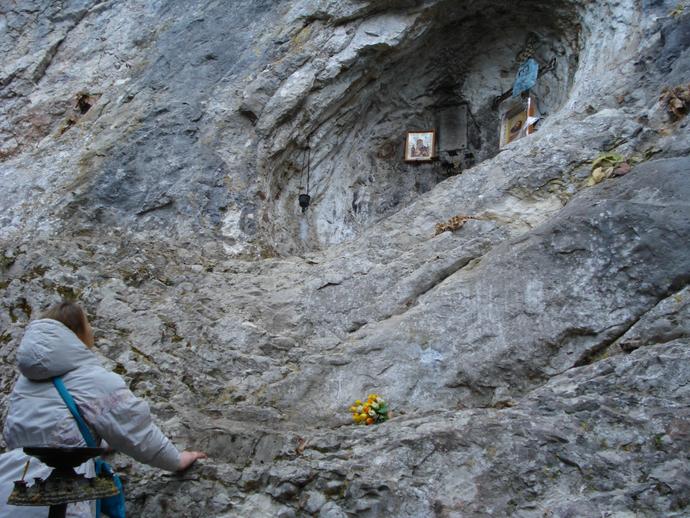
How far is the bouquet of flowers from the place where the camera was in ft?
15.9

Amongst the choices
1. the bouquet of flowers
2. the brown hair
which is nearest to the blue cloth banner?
the bouquet of flowers

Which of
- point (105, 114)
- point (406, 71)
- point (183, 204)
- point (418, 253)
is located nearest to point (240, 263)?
point (183, 204)

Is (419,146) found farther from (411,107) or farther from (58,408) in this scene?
(58,408)

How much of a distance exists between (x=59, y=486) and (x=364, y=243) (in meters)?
4.35

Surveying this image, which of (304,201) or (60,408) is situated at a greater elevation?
(304,201)

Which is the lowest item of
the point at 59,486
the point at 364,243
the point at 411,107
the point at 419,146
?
the point at 59,486

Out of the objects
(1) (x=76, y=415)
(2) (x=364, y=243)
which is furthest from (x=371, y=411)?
(2) (x=364, y=243)

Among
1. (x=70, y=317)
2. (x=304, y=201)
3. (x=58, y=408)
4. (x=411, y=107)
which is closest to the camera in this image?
(x=58, y=408)

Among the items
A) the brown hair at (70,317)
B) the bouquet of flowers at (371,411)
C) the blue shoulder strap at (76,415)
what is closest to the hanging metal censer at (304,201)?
the bouquet of flowers at (371,411)

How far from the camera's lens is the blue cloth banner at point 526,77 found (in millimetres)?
9648

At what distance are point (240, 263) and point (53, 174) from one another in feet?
9.66

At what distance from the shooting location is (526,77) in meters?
9.73

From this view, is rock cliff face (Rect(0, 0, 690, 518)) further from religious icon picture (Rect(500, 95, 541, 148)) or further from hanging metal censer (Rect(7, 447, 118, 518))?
hanging metal censer (Rect(7, 447, 118, 518))

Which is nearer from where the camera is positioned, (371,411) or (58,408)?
(58,408)
